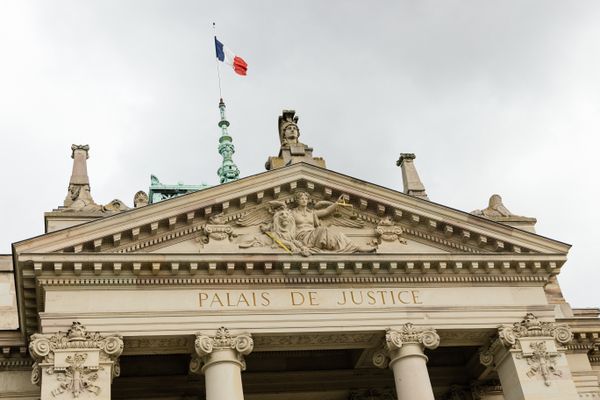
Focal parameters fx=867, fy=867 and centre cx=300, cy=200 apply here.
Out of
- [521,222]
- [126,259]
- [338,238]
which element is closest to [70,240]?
[126,259]

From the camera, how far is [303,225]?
25.2 metres

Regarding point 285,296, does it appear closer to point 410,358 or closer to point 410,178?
point 410,358

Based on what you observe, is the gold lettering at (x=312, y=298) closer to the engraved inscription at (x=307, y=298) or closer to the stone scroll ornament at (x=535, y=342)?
the engraved inscription at (x=307, y=298)

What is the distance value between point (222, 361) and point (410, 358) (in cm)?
518

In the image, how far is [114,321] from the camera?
22.5m

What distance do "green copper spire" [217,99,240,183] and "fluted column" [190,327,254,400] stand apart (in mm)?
27832

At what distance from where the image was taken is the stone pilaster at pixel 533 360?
2389 cm

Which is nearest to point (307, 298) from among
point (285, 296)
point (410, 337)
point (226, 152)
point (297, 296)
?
point (297, 296)

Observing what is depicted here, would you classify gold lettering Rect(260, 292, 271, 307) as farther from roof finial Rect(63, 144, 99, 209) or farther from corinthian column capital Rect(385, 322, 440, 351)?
roof finial Rect(63, 144, 99, 209)

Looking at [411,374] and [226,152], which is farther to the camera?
[226,152]

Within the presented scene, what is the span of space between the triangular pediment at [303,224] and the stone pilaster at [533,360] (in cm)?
245

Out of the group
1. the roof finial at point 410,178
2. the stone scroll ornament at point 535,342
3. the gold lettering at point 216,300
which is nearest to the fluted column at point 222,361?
the gold lettering at point 216,300

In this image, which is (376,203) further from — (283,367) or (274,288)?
(283,367)

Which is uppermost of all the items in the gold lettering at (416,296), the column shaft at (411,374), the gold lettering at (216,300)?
the gold lettering at (216,300)
